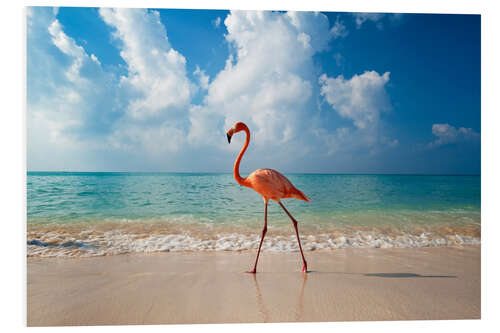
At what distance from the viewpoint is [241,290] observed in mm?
2002

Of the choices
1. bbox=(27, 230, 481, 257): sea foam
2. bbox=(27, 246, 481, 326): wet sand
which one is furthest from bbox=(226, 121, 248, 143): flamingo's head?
bbox=(27, 230, 481, 257): sea foam

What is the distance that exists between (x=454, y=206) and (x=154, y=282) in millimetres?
5735

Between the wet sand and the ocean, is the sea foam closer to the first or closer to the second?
the ocean

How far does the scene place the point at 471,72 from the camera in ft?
10.5

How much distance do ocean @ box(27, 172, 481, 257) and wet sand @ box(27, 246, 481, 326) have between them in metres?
0.47

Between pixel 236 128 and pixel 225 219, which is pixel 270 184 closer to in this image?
pixel 236 128

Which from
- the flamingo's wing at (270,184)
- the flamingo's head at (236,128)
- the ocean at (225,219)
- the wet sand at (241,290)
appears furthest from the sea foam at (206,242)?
the flamingo's head at (236,128)

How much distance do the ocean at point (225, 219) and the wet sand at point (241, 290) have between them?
1.54 feet

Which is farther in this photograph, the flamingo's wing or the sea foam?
the sea foam

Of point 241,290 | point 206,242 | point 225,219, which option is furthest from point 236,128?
point 225,219

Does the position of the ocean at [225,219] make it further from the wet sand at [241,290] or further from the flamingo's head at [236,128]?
the flamingo's head at [236,128]

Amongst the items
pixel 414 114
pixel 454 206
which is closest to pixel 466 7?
pixel 414 114

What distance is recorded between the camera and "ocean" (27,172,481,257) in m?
3.14

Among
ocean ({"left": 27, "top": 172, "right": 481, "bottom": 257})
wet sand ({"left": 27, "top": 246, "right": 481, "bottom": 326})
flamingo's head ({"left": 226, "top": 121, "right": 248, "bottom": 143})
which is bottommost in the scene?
wet sand ({"left": 27, "top": 246, "right": 481, "bottom": 326})
